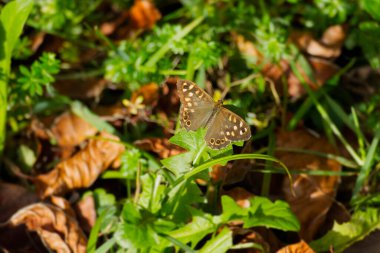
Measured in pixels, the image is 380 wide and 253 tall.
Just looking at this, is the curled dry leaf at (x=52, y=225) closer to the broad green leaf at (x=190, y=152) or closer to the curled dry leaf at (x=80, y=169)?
the curled dry leaf at (x=80, y=169)

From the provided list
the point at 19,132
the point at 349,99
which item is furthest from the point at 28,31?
the point at 349,99

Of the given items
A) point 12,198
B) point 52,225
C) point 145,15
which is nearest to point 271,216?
point 52,225

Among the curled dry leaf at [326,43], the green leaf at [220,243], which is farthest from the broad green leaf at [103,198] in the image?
the curled dry leaf at [326,43]

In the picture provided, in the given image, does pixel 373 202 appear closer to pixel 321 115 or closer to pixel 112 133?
pixel 321 115

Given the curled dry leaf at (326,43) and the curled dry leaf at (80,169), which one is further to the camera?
the curled dry leaf at (326,43)

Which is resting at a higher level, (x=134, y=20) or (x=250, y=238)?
(x=134, y=20)

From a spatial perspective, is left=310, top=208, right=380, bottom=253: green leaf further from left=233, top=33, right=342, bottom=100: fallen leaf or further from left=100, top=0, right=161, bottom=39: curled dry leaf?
left=100, top=0, right=161, bottom=39: curled dry leaf

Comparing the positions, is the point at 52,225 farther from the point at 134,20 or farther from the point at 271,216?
the point at 134,20
